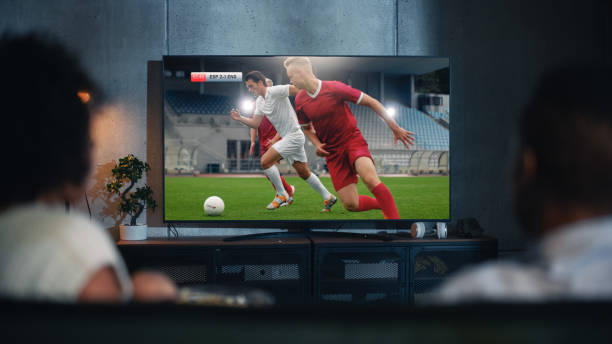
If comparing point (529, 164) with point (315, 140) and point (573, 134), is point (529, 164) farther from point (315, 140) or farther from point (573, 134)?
point (315, 140)

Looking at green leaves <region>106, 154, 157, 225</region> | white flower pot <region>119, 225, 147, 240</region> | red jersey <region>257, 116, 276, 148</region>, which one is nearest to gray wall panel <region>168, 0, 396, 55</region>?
red jersey <region>257, 116, 276, 148</region>

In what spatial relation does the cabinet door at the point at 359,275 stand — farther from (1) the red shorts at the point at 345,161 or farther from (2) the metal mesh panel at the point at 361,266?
(1) the red shorts at the point at 345,161

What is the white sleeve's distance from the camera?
302 centimetres

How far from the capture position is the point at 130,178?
291cm

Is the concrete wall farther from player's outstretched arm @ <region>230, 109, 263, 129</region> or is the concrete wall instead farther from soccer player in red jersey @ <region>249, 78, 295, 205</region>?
soccer player in red jersey @ <region>249, 78, 295, 205</region>

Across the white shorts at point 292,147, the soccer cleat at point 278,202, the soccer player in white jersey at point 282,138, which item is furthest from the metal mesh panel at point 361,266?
the white shorts at point 292,147

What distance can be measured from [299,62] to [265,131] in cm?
60

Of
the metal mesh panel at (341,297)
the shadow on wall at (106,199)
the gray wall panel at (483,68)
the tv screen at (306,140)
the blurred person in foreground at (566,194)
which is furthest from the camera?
the gray wall panel at (483,68)

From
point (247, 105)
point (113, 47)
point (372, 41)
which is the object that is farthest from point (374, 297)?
point (113, 47)

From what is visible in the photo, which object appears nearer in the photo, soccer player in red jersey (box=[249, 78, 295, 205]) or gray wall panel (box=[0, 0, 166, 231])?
soccer player in red jersey (box=[249, 78, 295, 205])

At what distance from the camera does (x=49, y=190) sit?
0.63 meters

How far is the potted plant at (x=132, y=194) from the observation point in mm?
2844

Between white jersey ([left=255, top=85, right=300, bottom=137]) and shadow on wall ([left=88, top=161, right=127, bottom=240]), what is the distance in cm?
133

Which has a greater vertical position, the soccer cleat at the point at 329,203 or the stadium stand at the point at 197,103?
the stadium stand at the point at 197,103
